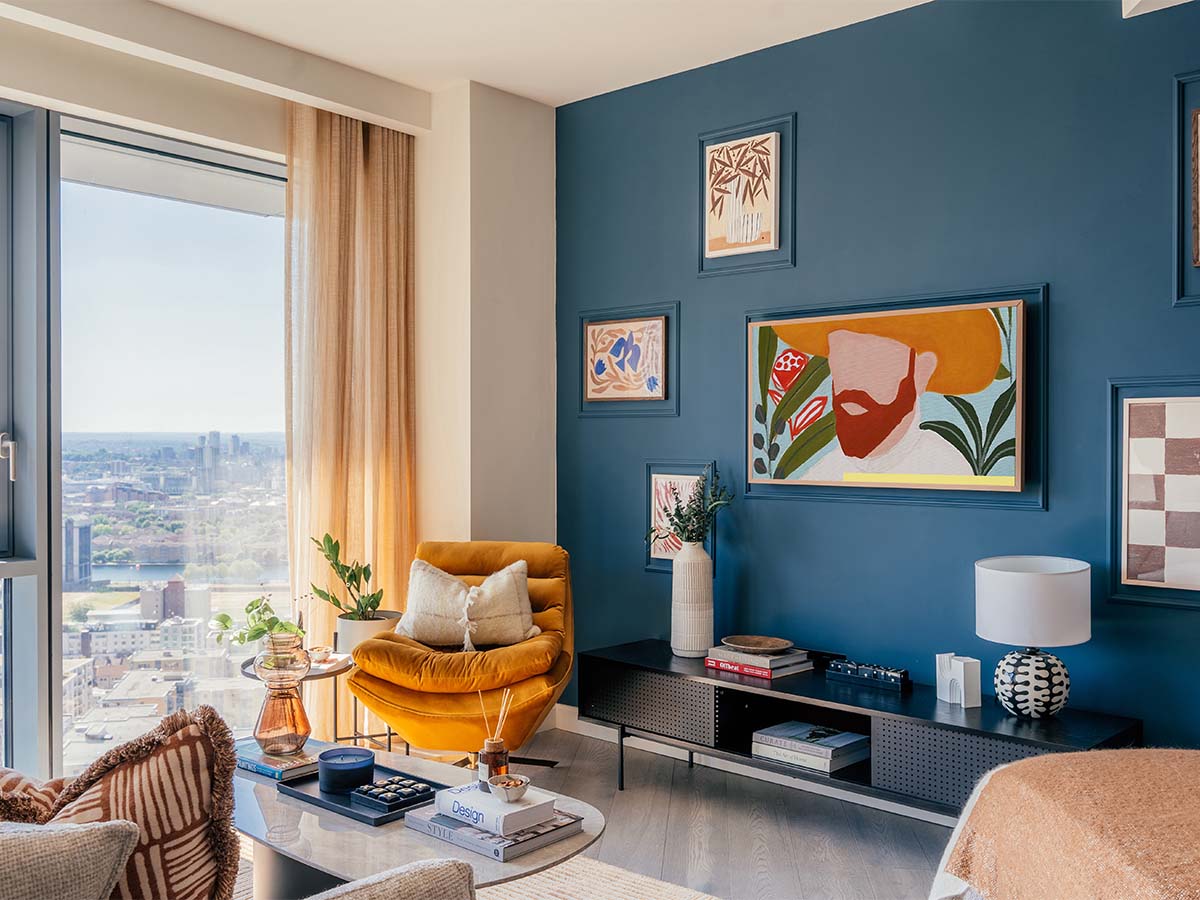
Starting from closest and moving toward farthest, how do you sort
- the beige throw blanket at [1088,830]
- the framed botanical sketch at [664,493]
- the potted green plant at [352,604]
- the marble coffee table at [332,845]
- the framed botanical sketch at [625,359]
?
the beige throw blanket at [1088,830] < the marble coffee table at [332,845] < the potted green plant at [352,604] < the framed botanical sketch at [664,493] < the framed botanical sketch at [625,359]

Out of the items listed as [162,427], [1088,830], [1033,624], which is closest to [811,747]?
[1033,624]

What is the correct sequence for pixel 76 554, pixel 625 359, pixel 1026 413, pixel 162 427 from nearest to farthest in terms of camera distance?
1. pixel 1026 413
2. pixel 76 554
3. pixel 162 427
4. pixel 625 359

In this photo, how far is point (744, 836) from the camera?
3.34m

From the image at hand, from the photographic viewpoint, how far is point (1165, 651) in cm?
304

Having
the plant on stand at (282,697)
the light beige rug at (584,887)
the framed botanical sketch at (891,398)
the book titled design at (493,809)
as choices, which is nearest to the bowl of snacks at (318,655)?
the light beige rug at (584,887)

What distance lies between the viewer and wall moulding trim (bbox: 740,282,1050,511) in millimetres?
3281

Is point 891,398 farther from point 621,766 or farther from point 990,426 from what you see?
point 621,766

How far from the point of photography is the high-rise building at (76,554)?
3.66 metres

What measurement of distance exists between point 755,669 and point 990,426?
1.16 m

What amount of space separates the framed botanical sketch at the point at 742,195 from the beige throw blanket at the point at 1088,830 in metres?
2.33

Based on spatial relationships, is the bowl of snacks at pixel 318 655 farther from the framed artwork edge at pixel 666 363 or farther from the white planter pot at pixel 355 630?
the framed artwork edge at pixel 666 363

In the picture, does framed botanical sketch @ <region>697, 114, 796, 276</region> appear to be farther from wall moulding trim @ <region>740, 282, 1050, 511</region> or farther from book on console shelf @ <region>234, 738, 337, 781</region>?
book on console shelf @ <region>234, 738, 337, 781</region>

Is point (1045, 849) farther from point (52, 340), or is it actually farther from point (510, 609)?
point (52, 340)

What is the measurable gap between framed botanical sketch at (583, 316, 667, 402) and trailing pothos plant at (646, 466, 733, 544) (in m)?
0.44
